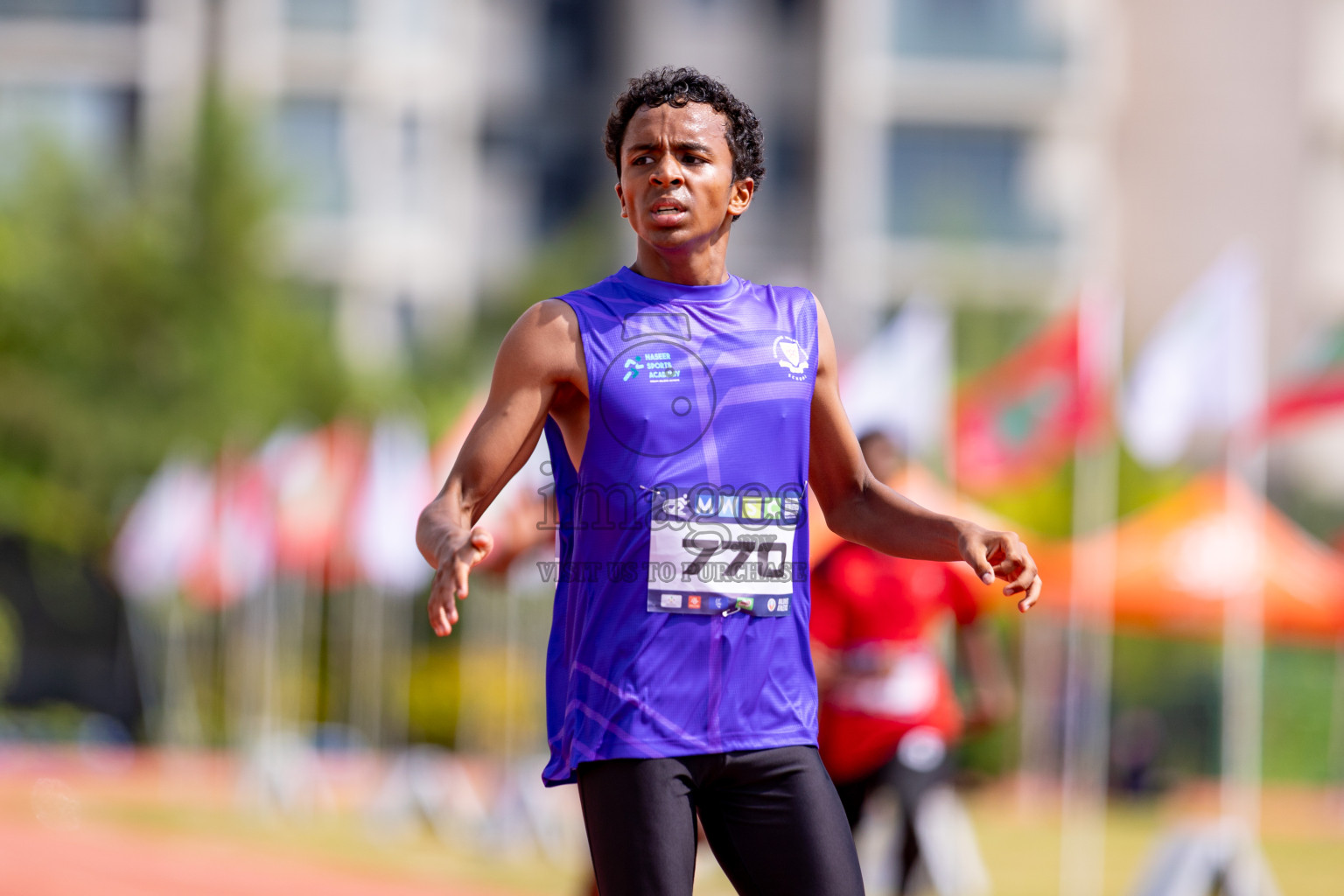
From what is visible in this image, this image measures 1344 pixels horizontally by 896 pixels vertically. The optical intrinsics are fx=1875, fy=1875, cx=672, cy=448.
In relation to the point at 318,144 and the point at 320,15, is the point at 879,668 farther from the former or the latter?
the point at 320,15

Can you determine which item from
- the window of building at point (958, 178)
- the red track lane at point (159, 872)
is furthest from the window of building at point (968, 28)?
the red track lane at point (159, 872)

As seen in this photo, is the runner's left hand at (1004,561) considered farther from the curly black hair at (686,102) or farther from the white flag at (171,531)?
the white flag at (171,531)

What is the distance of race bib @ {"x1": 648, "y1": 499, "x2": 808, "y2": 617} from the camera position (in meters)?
3.11

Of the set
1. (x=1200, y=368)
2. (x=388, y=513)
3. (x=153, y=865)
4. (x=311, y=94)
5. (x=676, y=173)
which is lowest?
(x=153, y=865)

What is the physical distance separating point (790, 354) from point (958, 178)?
30.5m

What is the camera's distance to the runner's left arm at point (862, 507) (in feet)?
10.4

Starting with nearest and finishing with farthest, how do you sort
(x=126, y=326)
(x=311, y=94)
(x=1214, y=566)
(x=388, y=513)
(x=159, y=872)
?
(x=1214, y=566) → (x=159, y=872) → (x=388, y=513) → (x=126, y=326) → (x=311, y=94)

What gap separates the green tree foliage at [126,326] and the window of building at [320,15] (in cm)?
852

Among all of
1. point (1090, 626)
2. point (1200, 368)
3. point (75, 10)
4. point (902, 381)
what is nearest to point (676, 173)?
point (1200, 368)

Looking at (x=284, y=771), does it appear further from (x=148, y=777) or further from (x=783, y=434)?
(x=783, y=434)

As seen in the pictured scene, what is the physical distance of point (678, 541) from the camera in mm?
3119

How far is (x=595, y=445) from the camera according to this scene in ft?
10.3

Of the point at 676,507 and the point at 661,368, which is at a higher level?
the point at 661,368

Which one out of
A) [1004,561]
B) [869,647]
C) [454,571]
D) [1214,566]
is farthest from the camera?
[1214,566]
